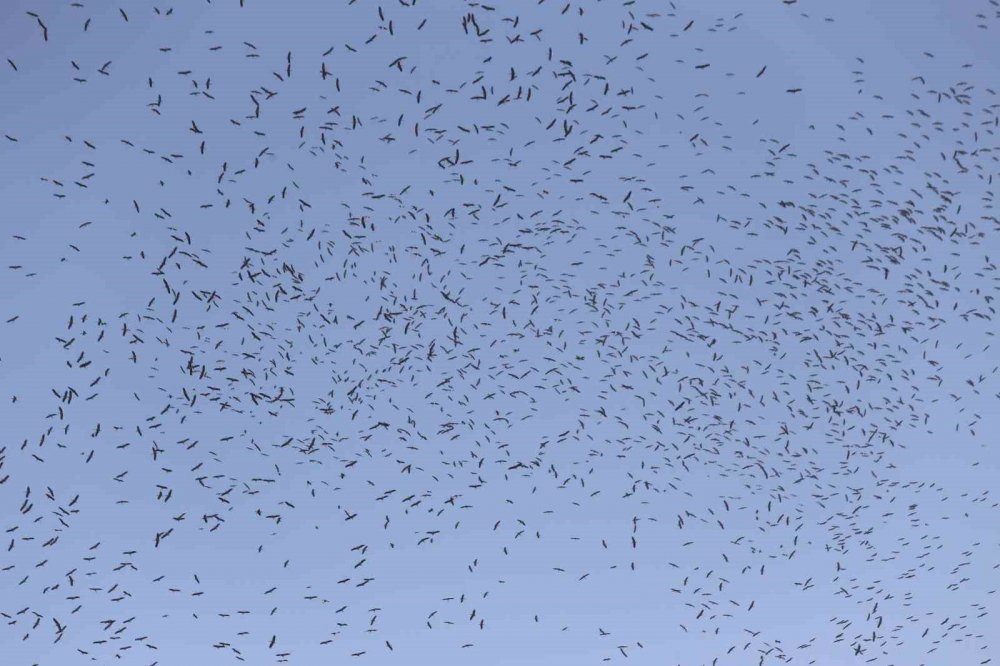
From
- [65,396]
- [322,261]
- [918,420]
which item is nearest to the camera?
[65,396]

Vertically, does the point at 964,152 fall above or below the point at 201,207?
above

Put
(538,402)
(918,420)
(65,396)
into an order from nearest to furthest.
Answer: (65,396) < (538,402) < (918,420)

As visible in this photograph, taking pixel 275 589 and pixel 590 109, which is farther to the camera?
pixel 590 109

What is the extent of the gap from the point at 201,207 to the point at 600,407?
3974 mm

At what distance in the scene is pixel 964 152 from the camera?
8641 millimetres

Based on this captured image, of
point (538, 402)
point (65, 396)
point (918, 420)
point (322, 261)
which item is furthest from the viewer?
point (918, 420)

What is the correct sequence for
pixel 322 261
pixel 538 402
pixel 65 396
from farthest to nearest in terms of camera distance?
pixel 538 402 → pixel 322 261 → pixel 65 396

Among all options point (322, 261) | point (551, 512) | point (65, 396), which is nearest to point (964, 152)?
point (551, 512)

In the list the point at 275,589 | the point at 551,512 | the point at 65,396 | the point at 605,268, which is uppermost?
the point at 605,268

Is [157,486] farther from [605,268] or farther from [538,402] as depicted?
[605,268]

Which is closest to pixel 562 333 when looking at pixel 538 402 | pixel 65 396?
pixel 538 402

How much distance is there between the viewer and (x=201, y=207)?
699 centimetres

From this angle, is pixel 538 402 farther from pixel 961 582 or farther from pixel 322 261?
pixel 961 582

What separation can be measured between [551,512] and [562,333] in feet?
5.47
